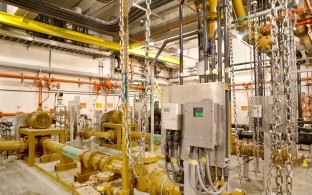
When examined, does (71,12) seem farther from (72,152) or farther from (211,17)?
(211,17)

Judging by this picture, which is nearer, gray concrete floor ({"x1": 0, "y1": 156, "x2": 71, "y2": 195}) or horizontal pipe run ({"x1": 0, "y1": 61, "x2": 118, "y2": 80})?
gray concrete floor ({"x1": 0, "y1": 156, "x2": 71, "y2": 195})

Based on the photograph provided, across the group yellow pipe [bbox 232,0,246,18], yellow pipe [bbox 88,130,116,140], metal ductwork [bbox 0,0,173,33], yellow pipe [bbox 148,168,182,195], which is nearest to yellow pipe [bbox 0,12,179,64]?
metal ductwork [bbox 0,0,173,33]

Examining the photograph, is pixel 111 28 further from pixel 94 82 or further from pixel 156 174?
pixel 156 174

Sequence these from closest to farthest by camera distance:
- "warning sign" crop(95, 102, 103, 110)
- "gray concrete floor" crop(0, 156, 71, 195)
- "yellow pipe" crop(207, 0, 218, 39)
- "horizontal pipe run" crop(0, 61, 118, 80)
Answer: "yellow pipe" crop(207, 0, 218, 39) < "gray concrete floor" crop(0, 156, 71, 195) < "horizontal pipe run" crop(0, 61, 118, 80) < "warning sign" crop(95, 102, 103, 110)

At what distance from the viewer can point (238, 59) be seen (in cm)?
968

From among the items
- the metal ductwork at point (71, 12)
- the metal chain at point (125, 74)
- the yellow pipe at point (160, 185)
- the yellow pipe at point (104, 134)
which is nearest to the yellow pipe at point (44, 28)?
the metal ductwork at point (71, 12)

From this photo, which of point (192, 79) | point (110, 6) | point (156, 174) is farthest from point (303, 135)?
point (192, 79)

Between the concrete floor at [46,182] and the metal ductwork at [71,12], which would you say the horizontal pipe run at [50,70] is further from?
the concrete floor at [46,182]

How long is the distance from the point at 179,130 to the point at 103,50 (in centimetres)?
812

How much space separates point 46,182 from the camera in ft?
12.1

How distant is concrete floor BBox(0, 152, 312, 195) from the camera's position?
3268 mm

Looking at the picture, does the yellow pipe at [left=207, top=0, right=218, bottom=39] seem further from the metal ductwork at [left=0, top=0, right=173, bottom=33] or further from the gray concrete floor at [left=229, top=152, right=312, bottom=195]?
the gray concrete floor at [left=229, top=152, right=312, bottom=195]

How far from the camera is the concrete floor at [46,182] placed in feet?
10.7

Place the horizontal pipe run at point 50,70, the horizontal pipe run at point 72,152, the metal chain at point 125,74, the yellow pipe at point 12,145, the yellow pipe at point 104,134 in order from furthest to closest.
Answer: the horizontal pipe run at point 50,70
the yellow pipe at point 104,134
the yellow pipe at point 12,145
the horizontal pipe run at point 72,152
the metal chain at point 125,74
